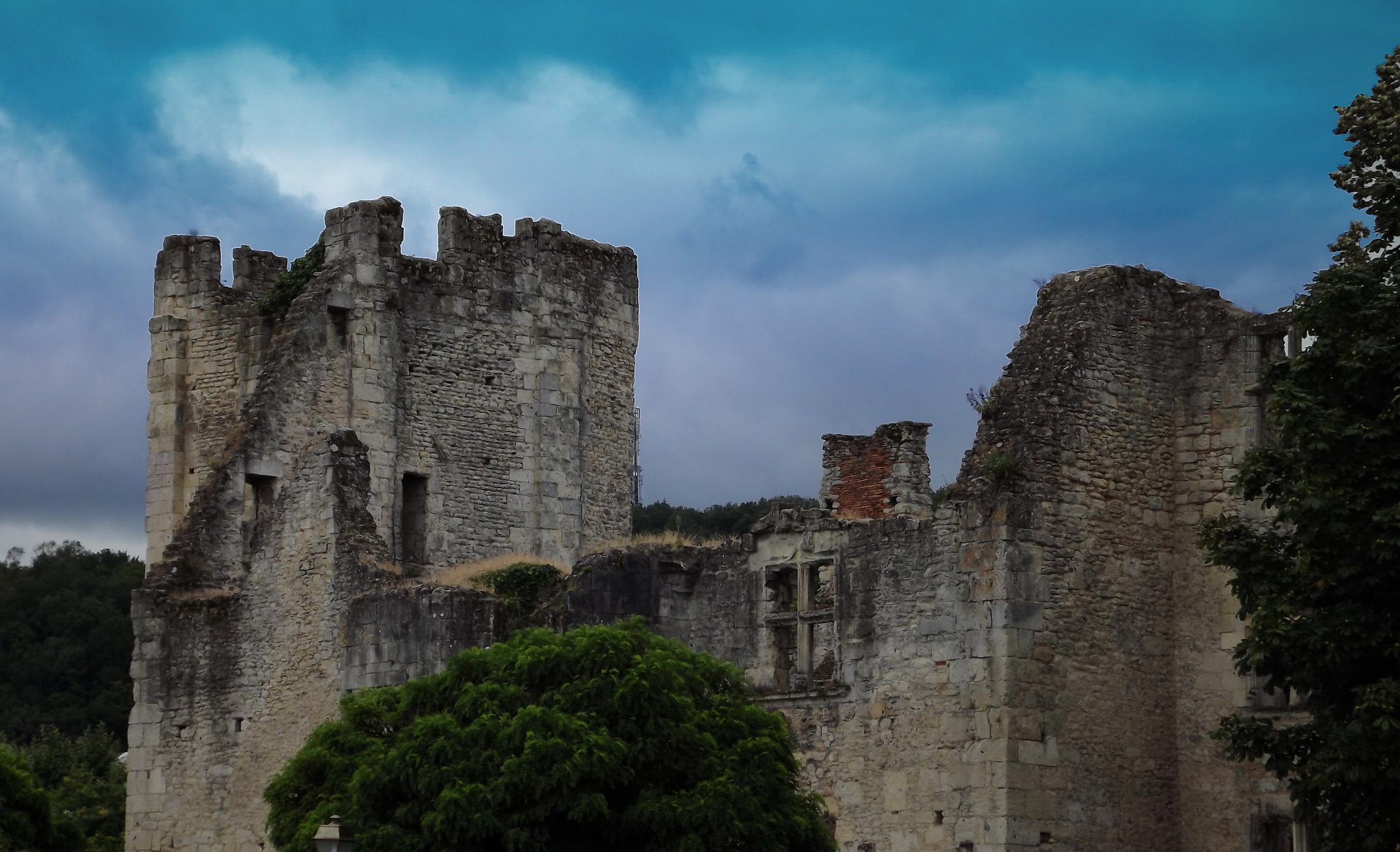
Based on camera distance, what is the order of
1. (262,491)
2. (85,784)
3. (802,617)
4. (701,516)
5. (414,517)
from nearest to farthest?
(802,617) → (262,491) → (414,517) → (85,784) → (701,516)

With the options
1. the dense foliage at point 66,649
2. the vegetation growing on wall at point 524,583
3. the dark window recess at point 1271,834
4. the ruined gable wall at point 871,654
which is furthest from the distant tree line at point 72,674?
the dark window recess at point 1271,834

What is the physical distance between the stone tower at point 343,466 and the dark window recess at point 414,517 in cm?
3

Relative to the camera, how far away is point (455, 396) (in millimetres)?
37312

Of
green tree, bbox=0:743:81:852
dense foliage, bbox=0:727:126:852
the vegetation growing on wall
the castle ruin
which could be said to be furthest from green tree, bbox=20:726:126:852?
the vegetation growing on wall

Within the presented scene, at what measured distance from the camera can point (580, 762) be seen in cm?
2298

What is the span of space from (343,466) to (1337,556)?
13280mm

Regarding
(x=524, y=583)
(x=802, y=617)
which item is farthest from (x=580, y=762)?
(x=524, y=583)

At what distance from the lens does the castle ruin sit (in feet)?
87.9

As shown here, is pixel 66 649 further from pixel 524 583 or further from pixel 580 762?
pixel 580 762

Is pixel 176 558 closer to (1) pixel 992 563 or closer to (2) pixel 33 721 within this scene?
(1) pixel 992 563

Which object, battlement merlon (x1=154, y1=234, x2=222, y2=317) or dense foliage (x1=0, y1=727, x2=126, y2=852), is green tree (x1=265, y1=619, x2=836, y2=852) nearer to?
dense foliage (x1=0, y1=727, x2=126, y2=852)

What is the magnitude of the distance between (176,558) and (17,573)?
43.5m

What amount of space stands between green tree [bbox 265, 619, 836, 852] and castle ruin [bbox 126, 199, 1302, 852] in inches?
110

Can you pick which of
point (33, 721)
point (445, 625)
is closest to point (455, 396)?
point (445, 625)
